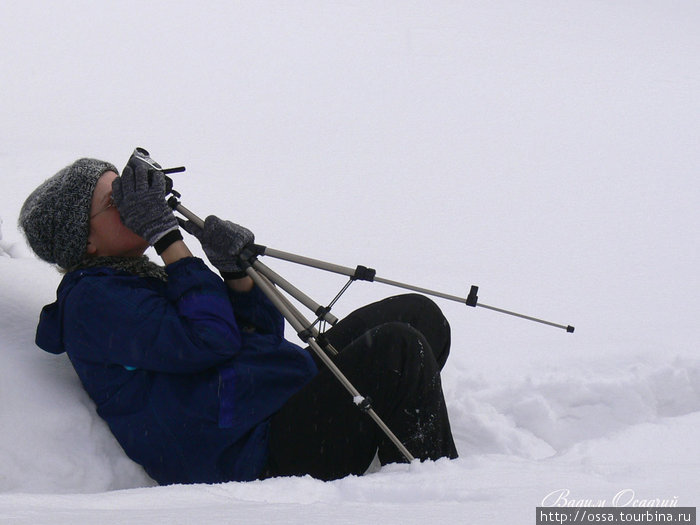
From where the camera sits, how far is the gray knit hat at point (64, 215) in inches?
88.8

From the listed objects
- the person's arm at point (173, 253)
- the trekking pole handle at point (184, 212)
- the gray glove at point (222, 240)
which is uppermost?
the trekking pole handle at point (184, 212)

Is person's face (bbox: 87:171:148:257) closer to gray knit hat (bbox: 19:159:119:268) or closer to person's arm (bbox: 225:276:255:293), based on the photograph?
gray knit hat (bbox: 19:159:119:268)

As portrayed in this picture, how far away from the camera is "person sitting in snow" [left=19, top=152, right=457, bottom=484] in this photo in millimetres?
2100

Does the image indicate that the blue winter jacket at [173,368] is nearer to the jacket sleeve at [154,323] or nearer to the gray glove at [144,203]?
the jacket sleeve at [154,323]

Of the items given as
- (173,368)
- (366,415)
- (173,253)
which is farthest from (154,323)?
(366,415)

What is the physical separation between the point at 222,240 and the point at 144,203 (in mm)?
234

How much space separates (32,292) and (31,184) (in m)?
4.45

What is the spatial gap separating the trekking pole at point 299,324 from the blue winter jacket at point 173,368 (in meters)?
0.11

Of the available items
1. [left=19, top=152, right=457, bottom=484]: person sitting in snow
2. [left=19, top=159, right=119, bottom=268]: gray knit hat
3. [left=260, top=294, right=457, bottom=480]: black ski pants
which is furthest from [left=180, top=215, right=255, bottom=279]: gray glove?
[left=260, top=294, right=457, bottom=480]: black ski pants

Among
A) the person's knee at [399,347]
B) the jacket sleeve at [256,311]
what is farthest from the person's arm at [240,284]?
the person's knee at [399,347]

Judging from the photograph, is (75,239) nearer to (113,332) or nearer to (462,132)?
(113,332)

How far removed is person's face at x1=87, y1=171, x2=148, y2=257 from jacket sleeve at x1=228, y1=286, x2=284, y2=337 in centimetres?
34

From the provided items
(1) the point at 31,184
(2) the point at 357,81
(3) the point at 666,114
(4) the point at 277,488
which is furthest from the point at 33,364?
(2) the point at 357,81

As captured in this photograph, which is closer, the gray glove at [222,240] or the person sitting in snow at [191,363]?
the person sitting in snow at [191,363]
